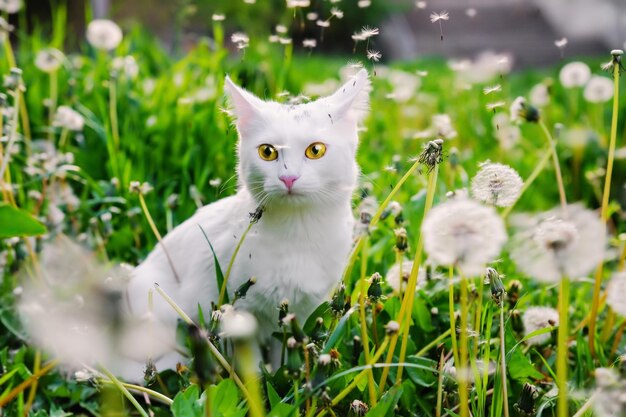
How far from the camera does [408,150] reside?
3.57m

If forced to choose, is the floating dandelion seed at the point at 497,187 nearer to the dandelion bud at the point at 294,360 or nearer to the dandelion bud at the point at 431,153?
the dandelion bud at the point at 431,153

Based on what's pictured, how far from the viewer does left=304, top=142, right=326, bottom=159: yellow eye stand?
57.0 inches

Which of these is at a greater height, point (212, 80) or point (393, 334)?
point (212, 80)

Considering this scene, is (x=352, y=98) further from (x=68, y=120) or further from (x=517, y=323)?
(x=68, y=120)

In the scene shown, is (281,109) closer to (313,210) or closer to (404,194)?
(313,210)

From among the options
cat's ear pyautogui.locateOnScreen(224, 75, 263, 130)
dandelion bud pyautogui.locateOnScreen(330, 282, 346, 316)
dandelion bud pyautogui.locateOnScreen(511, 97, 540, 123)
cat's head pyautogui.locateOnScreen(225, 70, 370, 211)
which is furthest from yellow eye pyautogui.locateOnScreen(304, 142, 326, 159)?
dandelion bud pyautogui.locateOnScreen(511, 97, 540, 123)

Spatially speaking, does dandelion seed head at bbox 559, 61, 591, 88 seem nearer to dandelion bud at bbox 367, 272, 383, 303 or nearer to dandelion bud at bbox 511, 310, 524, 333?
dandelion bud at bbox 511, 310, 524, 333

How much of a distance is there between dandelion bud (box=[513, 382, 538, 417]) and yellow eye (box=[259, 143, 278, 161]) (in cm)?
72

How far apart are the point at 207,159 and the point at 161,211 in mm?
325

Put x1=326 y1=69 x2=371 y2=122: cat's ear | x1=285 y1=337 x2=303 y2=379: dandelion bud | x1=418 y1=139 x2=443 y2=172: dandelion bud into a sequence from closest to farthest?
x1=285 y1=337 x2=303 y2=379: dandelion bud, x1=418 y1=139 x2=443 y2=172: dandelion bud, x1=326 y1=69 x2=371 y2=122: cat's ear

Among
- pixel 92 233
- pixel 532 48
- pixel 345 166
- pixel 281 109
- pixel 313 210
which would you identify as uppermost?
pixel 532 48

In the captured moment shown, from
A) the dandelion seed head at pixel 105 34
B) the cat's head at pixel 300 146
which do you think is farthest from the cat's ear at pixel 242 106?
the dandelion seed head at pixel 105 34

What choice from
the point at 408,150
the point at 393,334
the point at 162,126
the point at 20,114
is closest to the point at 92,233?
the point at 162,126

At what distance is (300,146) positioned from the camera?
56.3 inches
